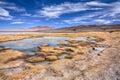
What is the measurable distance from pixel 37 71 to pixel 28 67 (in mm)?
1711

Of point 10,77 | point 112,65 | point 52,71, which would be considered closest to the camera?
point 10,77

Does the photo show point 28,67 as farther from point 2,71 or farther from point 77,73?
point 77,73

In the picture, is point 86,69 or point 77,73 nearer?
point 77,73

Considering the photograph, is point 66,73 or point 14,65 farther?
point 14,65

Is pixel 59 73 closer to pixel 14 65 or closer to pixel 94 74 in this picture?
pixel 94 74

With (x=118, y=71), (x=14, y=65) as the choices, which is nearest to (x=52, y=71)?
(x=14, y=65)

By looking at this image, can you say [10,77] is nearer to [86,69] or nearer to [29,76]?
[29,76]

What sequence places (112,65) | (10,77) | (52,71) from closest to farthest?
(10,77) < (52,71) < (112,65)

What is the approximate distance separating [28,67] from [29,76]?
252 cm

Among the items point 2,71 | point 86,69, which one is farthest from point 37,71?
point 86,69

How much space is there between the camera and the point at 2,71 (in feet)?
46.9

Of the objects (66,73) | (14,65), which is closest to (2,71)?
(14,65)

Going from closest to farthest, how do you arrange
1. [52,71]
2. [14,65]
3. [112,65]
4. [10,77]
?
[10,77] < [52,71] < [112,65] < [14,65]

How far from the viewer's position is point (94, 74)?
12930 mm
